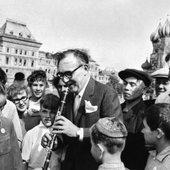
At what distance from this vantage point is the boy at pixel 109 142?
1.96m

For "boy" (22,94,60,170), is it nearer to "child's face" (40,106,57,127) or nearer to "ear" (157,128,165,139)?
"child's face" (40,106,57,127)

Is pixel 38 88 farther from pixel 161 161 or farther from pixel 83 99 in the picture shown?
pixel 161 161

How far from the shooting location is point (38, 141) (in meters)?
3.22

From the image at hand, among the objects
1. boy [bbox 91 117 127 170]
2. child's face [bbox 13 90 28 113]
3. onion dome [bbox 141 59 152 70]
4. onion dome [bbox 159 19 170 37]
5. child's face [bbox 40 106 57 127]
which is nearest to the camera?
boy [bbox 91 117 127 170]

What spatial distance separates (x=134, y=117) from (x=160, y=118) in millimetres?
1222

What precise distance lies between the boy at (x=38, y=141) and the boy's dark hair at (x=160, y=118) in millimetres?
1359

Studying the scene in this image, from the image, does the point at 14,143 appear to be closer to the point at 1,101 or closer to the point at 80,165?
the point at 1,101

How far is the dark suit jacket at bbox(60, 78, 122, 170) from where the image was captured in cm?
246

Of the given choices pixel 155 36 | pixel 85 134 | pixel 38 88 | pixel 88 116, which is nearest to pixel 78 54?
pixel 88 116

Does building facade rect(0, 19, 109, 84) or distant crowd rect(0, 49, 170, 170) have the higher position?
building facade rect(0, 19, 109, 84)

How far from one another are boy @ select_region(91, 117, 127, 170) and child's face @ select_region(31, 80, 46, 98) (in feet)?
8.96

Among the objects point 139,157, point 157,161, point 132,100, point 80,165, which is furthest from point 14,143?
point 132,100

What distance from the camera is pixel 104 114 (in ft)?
8.03

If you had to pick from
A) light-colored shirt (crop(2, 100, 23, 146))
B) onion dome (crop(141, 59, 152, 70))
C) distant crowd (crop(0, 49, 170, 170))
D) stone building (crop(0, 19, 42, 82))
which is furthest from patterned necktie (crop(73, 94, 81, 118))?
onion dome (crop(141, 59, 152, 70))
